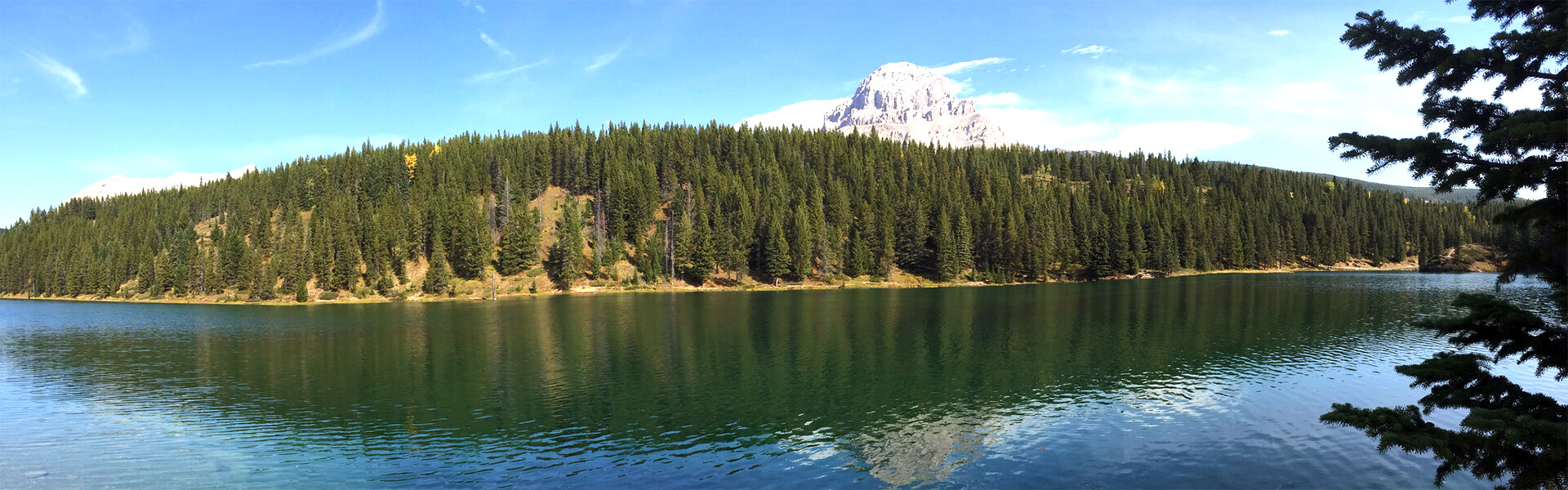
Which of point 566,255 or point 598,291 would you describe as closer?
point 598,291

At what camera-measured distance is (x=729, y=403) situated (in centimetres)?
3666

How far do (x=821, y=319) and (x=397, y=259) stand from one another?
9806 centimetres

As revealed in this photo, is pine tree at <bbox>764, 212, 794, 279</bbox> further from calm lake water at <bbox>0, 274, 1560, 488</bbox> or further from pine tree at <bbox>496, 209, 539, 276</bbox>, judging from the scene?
calm lake water at <bbox>0, 274, 1560, 488</bbox>

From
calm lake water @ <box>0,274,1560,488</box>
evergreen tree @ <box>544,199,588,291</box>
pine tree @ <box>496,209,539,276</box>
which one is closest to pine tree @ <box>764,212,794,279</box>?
evergreen tree @ <box>544,199,588,291</box>

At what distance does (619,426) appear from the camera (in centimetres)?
3225

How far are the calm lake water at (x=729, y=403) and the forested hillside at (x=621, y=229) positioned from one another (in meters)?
66.9

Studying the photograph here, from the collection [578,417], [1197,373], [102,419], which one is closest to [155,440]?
[102,419]

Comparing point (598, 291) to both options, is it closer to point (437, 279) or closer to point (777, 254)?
point (437, 279)

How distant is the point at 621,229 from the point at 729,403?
411ft

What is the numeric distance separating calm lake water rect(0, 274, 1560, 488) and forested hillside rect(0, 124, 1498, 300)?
66.9 m

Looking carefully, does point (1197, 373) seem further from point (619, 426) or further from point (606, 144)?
point (606, 144)

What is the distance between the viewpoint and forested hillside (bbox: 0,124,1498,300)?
14250 cm

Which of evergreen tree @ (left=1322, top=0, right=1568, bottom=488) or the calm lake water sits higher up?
evergreen tree @ (left=1322, top=0, right=1568, bottom=488)

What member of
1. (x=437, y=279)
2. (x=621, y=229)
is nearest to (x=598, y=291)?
(x=621, y=229)
